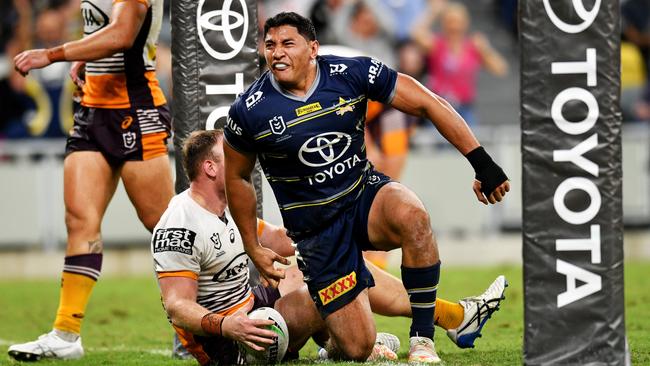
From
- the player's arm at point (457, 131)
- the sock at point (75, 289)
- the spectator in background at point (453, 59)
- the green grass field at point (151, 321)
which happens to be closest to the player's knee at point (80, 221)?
the sock at point (75, 289)

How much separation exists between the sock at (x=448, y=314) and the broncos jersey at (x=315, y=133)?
0.85 meters

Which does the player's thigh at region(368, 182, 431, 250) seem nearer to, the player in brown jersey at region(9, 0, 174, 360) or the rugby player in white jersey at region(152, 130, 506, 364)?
the rugby player in white jersey at region(152, 130, 506, 364)

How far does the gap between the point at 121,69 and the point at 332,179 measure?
1.92 metres

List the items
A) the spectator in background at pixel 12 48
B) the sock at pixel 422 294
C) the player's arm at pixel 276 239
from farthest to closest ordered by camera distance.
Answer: the spectator in background at pixel 12 48 → the player's arm at pixel 276 239 → the sock at pixel 422 294

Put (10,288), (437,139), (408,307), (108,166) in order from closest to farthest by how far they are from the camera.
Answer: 1. (408,307)
2. (108,166)
3. (10,288)
4. (437,139)

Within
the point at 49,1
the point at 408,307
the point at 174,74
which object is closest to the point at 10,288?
the point at 49,1

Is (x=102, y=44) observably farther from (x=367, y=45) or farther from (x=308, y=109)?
(x=367, y=45)

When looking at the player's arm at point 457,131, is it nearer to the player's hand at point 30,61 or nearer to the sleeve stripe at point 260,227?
the sleeve stripe at point 260,227

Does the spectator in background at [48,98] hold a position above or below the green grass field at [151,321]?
above

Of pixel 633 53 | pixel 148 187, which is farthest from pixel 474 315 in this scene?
pixel 633 53

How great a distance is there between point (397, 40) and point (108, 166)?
8.96 m

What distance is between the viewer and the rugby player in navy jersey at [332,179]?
626cm

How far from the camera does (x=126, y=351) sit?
7.77m

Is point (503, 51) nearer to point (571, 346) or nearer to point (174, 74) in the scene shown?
point (174, 74)
